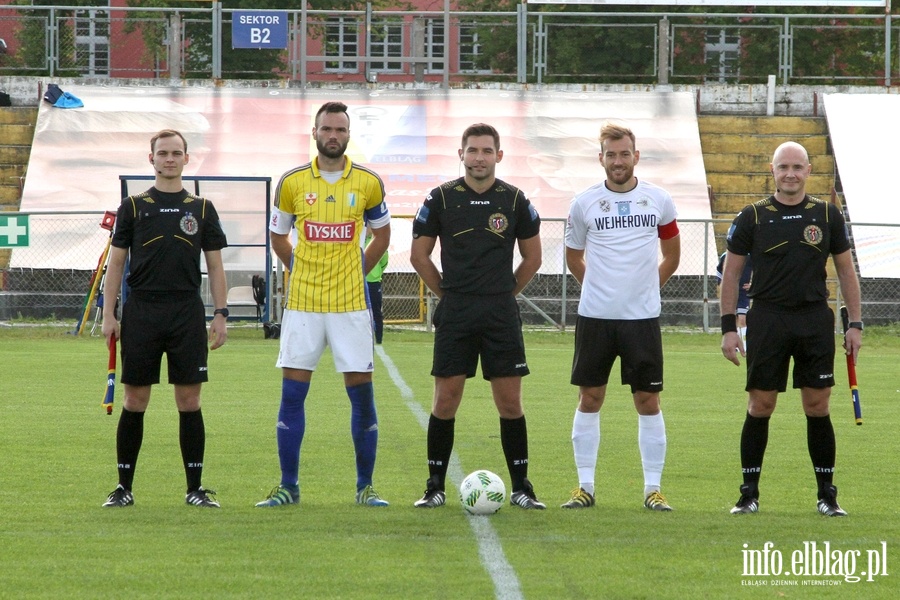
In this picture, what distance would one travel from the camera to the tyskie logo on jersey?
648 cm

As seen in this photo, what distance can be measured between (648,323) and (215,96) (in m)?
21.7

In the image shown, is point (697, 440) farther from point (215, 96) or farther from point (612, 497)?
point (215, 96)

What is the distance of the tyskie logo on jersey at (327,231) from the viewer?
648 cm

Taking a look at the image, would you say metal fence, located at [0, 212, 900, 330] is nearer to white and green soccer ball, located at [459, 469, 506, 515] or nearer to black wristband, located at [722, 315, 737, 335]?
black wristband, located at [722, 315, 737, 335]

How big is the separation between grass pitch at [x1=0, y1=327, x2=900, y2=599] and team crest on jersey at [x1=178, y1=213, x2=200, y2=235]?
4.76 feet

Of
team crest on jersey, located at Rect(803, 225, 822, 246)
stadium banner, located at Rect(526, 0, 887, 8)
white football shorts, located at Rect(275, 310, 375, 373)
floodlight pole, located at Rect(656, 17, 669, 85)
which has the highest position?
stadium banner, located at Rect(526, 0, 887, 8)

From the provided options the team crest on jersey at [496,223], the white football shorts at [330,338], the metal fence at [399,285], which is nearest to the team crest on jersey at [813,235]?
the team crest on jersey at [496,223]

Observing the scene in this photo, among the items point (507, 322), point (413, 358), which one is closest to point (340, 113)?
point (507, 322)

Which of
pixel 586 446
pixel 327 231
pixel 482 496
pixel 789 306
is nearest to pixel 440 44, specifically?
pixel 327 231

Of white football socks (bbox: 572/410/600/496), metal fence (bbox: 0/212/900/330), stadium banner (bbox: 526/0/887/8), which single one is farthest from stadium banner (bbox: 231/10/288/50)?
white football socks (bbox: 572/410/600/496)

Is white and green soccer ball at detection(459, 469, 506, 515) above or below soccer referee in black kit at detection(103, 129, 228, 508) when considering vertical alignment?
below

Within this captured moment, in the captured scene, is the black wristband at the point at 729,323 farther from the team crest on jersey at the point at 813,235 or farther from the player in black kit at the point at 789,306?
the team crest on jersey at the point at 813,235

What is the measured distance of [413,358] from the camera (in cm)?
1619

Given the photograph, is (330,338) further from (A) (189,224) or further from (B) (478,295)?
(A) (189,224)
